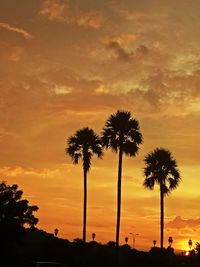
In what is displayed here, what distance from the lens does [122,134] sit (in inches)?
2483

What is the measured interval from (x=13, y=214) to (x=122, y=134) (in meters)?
14.6

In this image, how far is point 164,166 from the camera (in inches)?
2692

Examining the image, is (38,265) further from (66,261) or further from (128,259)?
(128,259)

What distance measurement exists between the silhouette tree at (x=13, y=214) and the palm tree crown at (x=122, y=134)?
1190cm

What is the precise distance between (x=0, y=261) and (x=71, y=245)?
12501mm

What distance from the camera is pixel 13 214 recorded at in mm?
63156

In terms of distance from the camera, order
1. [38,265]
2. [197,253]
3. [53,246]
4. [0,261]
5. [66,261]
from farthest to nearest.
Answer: [197,253]
[53,246]
[66,261]
[0,261]
[38,265]

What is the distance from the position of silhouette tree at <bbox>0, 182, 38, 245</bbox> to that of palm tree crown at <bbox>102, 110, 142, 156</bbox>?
39.0ft

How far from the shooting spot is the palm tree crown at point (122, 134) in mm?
62906

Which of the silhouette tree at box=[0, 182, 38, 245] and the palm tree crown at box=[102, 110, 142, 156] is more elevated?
the palm tree crown at box=[102, 110, 142, 156]

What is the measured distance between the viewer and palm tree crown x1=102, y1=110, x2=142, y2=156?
6291 centimetres

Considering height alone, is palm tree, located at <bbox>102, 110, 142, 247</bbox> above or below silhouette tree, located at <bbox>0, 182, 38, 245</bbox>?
above

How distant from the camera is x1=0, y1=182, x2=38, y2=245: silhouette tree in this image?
55969 millimetres

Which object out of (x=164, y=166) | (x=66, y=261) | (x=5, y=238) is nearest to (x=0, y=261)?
(x=5, y=238)
